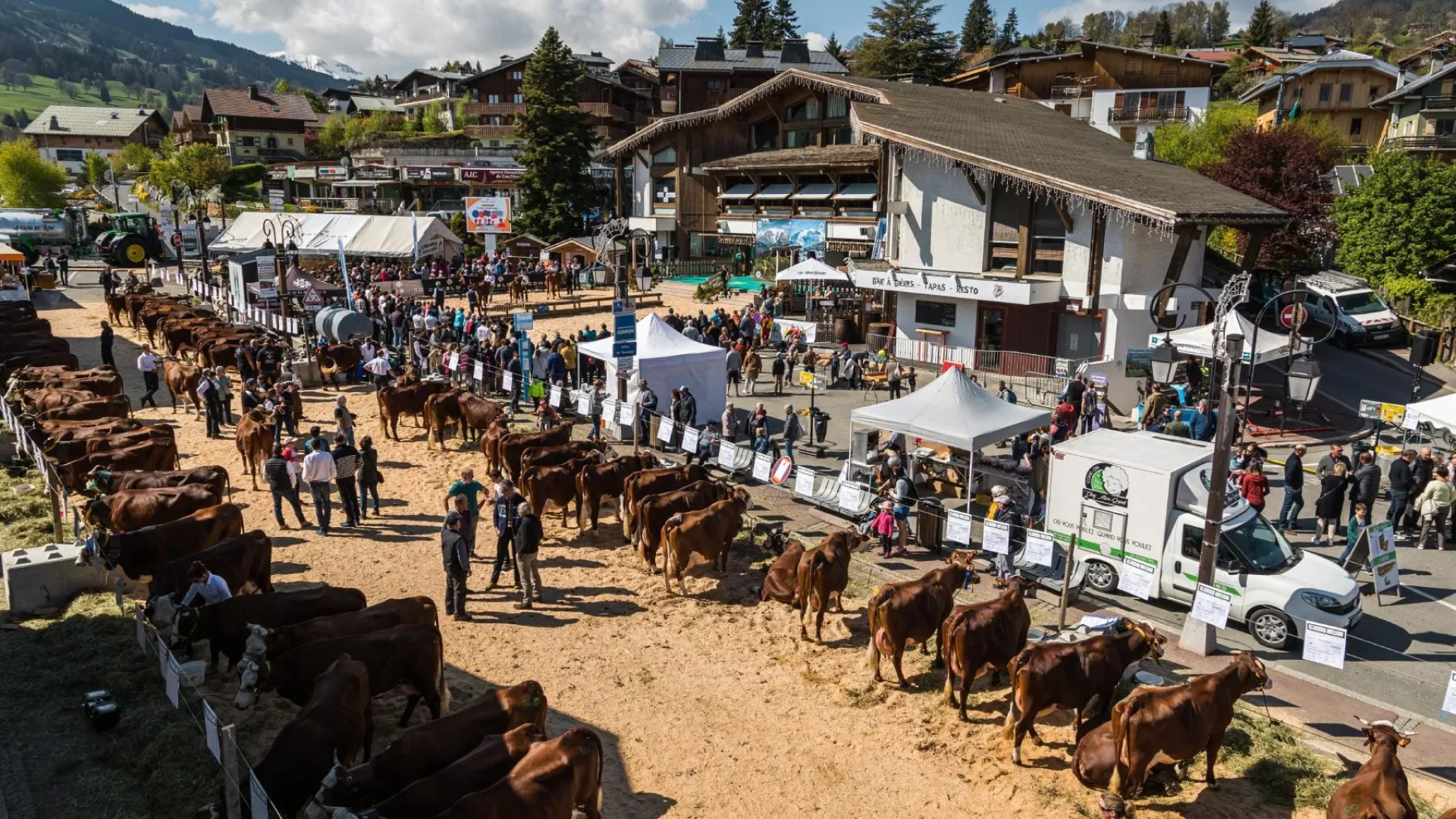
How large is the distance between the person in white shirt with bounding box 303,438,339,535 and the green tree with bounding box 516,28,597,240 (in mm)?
41831

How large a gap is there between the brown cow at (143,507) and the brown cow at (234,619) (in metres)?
3.98

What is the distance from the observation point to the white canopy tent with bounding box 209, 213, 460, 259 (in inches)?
1778

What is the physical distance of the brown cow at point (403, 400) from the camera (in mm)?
20875

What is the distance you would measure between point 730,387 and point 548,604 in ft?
46.8

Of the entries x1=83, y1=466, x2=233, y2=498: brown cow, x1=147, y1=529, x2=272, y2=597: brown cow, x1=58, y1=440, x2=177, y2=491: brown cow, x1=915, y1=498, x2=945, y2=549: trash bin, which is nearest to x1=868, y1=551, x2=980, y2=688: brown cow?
x1=915, y1=498, x2=945, y2=549: trash bin

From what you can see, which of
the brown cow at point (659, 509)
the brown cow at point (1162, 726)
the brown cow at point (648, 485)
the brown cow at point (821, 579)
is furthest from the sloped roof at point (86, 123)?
the brown cow at point (1162, 726)

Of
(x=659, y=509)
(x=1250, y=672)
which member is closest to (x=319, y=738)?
(x=659, y=509)

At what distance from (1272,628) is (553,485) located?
1052cm

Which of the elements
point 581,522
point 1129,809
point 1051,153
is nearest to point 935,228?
point 1051,153

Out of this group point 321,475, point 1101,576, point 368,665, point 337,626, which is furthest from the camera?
point 321,475

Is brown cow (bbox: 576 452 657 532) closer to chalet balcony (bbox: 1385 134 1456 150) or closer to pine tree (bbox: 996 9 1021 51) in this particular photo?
chalet balcony (bbox: 1385 134 1456 150)

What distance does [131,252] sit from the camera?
52.0 metres

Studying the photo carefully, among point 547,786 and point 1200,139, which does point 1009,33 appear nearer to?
point 1200,139

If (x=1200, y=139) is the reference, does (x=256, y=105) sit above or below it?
above
